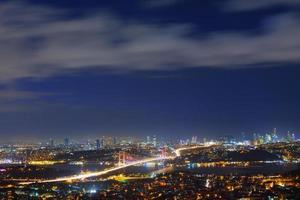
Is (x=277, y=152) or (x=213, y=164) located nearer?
(x=213, y=164)

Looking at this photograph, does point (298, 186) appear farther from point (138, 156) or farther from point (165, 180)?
point (138, 156)

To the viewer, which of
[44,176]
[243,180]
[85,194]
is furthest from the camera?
[44,176]

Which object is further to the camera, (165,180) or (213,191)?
(165,180)

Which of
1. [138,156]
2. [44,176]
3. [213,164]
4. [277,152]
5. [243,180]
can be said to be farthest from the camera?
[138,156]

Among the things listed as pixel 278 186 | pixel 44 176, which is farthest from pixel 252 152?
pixel 278 186

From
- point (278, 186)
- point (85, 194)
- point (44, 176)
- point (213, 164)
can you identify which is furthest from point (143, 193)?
point (213, 164)

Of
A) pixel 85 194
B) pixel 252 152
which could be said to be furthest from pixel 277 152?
pixel 85 194

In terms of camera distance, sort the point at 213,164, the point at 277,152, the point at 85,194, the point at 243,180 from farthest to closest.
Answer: the point at 277,152
the point at 213,164
the point at 243,180
the point at 85,194

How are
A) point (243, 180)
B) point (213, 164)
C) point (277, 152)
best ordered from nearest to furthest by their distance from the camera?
point (243, 180), point (213, 164), point (277, 152)

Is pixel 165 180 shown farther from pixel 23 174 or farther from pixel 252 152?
pixel 252 152
